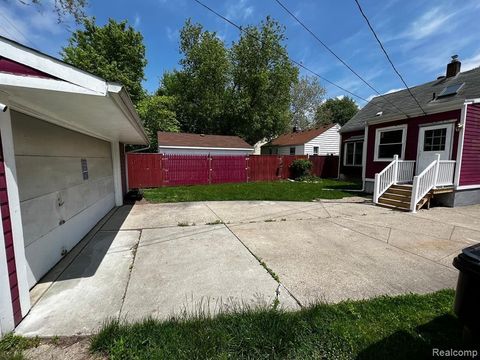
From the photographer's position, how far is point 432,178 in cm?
713

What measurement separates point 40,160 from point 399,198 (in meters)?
9.13

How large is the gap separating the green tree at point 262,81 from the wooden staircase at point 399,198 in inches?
681

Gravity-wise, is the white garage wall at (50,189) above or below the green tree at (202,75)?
below

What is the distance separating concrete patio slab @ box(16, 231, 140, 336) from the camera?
2.17 meters

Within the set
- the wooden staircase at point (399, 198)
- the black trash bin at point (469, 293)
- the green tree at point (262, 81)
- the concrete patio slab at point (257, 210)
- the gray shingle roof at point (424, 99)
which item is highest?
the green tree at point (262, 81)

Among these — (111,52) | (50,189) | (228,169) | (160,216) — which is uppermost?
(111,52)

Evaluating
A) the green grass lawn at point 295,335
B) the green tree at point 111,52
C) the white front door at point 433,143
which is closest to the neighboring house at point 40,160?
the green grass lawn at point 295,335

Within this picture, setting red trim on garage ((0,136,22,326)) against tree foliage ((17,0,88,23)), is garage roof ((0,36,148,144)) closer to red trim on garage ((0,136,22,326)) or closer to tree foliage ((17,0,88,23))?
red trim on garage ((0,136,22,326))

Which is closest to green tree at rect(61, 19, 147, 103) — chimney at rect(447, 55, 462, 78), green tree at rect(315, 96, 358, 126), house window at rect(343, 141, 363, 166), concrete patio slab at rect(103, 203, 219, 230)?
concrete patio slab at rect(103, 203, 219, 230)

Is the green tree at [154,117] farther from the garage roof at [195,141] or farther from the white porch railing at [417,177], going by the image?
the white porch railing at [417,177]

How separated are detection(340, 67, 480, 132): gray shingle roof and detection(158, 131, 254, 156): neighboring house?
814 cm

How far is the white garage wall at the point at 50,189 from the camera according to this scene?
2.79m

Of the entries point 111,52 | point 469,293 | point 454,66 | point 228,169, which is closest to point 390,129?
point 454,66

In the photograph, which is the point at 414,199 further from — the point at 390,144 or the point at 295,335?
the point at 295,335
